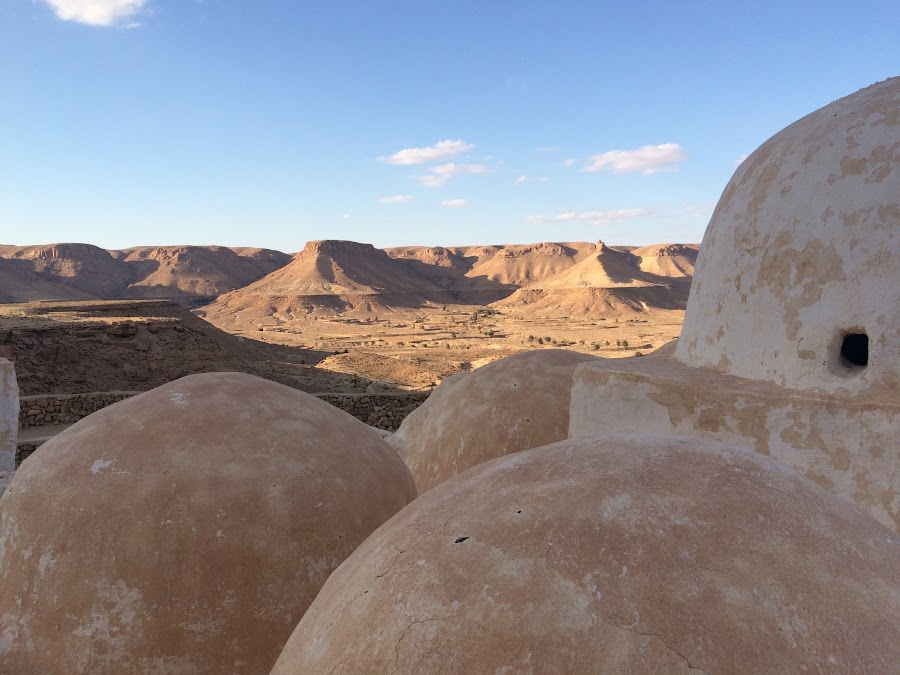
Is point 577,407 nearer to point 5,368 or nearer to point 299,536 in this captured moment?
point 299,536

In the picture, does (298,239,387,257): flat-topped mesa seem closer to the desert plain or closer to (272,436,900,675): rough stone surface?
the desert plain

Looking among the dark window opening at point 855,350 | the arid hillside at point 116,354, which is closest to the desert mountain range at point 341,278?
the arid hillside at point 116,354

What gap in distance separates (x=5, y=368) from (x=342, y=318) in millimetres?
55387

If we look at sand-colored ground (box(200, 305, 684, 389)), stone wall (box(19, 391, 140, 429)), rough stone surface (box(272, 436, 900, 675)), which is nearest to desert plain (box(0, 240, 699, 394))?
sand-colored ground (box(200, 305, 684, 389))

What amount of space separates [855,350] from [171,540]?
5522mm

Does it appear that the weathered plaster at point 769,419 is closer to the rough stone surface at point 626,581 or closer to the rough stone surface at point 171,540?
the rough stone surface at point 626,581

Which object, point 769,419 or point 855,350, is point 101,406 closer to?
point 769,419

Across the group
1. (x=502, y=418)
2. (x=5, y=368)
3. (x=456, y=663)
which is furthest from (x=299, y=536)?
(x=5, y=368)

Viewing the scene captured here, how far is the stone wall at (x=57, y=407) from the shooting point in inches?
653

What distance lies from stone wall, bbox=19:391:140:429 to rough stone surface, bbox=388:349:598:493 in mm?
11938

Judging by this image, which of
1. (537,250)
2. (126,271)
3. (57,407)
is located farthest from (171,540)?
(537,250)

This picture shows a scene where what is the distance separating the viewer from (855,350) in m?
5.28

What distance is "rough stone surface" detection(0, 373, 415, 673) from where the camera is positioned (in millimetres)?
3674

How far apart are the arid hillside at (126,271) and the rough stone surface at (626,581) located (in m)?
71.0
